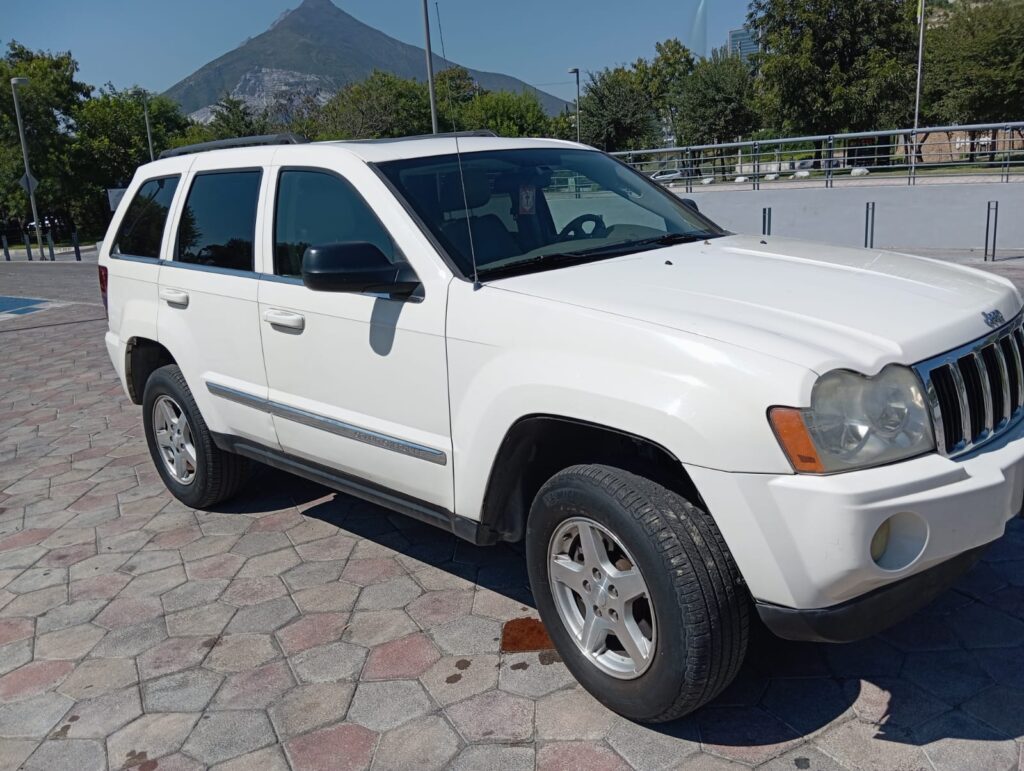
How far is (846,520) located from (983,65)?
143ft

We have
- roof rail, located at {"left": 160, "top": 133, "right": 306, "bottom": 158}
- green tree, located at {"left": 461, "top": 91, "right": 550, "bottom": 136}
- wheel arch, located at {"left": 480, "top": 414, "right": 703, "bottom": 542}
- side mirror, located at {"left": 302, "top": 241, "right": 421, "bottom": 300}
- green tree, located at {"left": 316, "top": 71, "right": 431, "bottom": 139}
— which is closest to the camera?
wheel arch, located at {"left": 480, "top": 414, "right": 703, "bottom": 542}

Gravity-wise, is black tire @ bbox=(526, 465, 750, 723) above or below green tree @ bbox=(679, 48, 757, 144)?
below

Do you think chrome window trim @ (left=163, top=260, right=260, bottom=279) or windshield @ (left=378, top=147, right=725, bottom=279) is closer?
windshield @ (left=378, top=147, right=725, bottom=279)

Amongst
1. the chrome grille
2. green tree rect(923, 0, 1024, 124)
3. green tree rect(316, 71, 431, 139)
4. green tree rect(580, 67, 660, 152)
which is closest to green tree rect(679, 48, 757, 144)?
green tree rect(580, 67, 660, 152)

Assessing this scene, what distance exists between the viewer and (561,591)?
3021 mm

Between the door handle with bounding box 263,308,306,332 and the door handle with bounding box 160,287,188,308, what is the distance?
2.62 ft

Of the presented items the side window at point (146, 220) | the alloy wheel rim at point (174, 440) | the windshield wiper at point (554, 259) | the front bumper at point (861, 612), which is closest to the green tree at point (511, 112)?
the side window at point (146, 220)

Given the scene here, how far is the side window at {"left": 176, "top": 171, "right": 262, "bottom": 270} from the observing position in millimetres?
4172

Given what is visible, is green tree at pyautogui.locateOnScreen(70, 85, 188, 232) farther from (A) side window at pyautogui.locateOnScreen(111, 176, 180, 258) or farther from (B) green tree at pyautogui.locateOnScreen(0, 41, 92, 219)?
(A) side window at pyautogui.locateOnScreen(111, 176, 180, 258)

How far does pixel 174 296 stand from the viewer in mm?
4566

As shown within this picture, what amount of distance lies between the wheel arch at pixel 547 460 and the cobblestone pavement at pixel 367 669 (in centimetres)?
59

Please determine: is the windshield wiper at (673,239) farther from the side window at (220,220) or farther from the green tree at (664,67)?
the green tree at (664,67)

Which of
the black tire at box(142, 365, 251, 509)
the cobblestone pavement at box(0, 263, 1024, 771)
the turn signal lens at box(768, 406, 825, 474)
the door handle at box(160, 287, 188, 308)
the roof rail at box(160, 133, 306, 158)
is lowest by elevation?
the cobblestone pavement at box(0, 263, 1024, 771)

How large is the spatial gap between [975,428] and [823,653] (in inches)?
41.2
